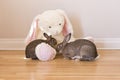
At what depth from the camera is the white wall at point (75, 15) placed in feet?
7.64

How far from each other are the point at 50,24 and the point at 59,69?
0.49 m

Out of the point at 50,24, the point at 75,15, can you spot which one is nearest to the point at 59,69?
the point at 50,24

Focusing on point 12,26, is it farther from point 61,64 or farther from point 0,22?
point 61,64

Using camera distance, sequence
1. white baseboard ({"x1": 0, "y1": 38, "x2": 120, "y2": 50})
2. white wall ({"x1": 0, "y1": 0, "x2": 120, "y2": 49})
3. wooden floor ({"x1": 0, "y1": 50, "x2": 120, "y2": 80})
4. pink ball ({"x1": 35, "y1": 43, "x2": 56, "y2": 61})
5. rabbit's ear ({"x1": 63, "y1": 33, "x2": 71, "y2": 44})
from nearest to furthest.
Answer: wooden floor ({"x1": 0, "y1": 50, "x2": 120, "y2": 80})
pink ball ({"x1": 35, "y1": 43, "x2": 56, "y2": 61})
rabbit's ear ({"x1": 63, "y1": 33, "x2": 71, "y2": 44})
white wall ({"x1": 0, "y1": 0, "x2": 120, "y2": 49})
white baseboard ({"x1": 0, "y1": 38, "x2": 120, "y2": 50})

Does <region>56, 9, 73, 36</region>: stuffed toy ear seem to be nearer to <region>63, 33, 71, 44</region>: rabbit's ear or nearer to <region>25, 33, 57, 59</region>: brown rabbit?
<region>63, 33, 71, 44</region>: rabbit's ear

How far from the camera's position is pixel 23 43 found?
99.4 inches

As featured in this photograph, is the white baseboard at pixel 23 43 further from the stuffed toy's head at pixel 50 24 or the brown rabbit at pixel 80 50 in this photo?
the brown rabbit at pixel 80 50

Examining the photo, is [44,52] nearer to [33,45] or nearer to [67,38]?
[33,45]

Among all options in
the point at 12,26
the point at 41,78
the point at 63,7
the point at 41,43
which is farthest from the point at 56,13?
the point at 41,78

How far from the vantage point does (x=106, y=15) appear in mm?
2363

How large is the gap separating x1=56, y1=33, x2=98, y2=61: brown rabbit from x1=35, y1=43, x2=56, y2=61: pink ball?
13cm

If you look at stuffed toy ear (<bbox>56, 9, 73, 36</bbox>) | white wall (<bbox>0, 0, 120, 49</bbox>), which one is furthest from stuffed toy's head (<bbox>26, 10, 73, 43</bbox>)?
white wall (<bbox>0, 0, 120, 49</bbox>)

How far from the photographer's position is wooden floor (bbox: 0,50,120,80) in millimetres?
1691

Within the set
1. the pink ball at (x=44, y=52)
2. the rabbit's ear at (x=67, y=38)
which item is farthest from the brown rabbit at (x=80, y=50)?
the pink ball at (x=44, y=52)
